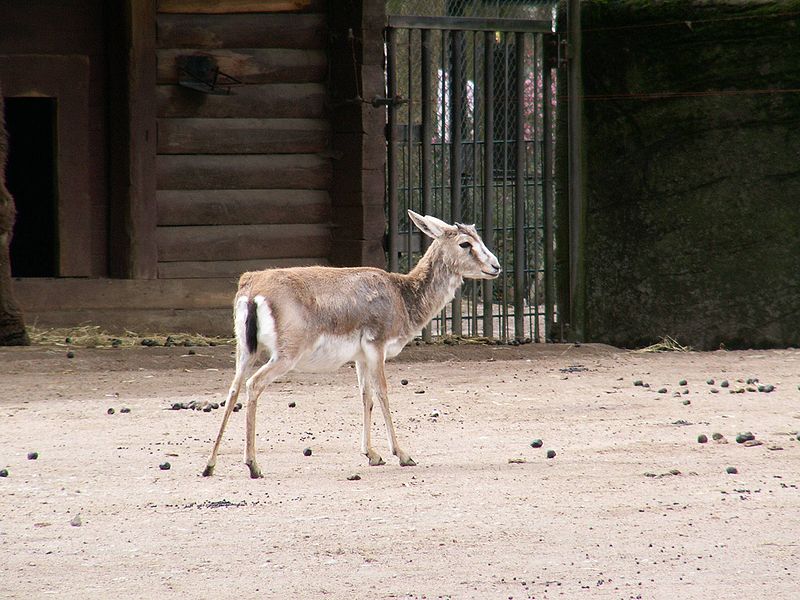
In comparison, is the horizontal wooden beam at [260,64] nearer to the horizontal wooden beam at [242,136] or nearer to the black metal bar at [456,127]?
the horizontal wooden beam at [242,136]

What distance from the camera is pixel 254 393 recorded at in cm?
672

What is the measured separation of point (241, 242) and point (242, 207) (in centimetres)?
30

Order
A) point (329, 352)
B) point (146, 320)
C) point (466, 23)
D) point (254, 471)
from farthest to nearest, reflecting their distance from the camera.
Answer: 1. point (466, 23)
2. point (146, 320)
3. point (329, 352)
4. point (254, 471)

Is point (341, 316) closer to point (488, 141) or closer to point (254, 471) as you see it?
point (254, 471)

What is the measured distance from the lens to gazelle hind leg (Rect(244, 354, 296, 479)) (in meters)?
6.66

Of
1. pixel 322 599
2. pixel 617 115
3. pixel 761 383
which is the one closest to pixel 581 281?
pixel 617 115

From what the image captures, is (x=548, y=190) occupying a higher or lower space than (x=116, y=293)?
higher

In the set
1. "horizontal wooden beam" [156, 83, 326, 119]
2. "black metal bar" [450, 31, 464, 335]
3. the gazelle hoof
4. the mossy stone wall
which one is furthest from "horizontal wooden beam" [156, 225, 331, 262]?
the gazelle hoof

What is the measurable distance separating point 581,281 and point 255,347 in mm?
5694

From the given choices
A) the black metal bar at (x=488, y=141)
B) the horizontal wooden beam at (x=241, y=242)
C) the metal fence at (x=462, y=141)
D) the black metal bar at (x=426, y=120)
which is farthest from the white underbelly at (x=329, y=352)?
the horizontal wooden beam at (x=241, y=242)

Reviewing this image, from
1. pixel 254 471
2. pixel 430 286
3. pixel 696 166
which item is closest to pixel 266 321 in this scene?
pixel 254 471

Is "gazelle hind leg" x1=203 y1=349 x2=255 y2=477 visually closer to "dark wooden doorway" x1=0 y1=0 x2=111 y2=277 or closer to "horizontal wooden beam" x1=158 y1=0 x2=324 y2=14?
"dark wooden doorway" x1=0 y1=0 x2=111 y2=277

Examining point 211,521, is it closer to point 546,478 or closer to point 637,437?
point 546,478

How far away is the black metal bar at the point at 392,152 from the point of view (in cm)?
1170
